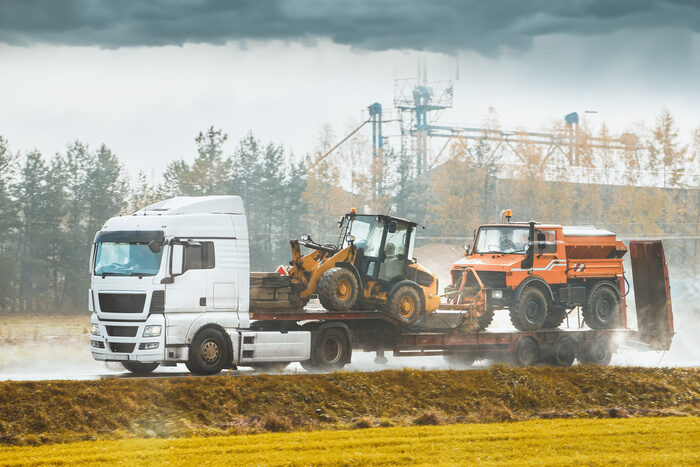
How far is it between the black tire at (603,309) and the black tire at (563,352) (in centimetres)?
123

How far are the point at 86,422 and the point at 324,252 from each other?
8039 mm

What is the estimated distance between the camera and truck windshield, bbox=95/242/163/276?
18094 millimetres

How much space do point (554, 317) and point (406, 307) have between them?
19.1 feet

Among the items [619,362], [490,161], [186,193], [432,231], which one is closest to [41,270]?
[186,193]

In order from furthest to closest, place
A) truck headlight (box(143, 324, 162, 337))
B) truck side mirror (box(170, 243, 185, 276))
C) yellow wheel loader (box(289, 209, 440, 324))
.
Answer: yellow wheel loader (box(289, 209, 440, 324)) → truck side mirror (box(170, 243, 185, 276)) → truck headlight (box(143, 324, 162, 337))

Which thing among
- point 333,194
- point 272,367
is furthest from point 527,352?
point 333,194

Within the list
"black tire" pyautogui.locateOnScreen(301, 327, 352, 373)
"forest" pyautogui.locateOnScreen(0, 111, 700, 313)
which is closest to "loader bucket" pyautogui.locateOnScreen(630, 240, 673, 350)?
"black tire" pyautogui.locateOnScreen(301, 327, 352, 373)

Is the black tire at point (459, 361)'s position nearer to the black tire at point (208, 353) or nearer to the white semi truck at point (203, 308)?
the white semi truck at point (203, 308)

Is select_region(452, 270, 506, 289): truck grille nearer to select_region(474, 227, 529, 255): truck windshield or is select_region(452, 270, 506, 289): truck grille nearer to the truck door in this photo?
select_region(474, 227, 529, 255): truck windshield

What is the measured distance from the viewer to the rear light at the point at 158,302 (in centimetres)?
1795

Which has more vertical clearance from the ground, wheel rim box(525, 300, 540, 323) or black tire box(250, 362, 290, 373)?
wheel rim box(525, 300, 540, 323)

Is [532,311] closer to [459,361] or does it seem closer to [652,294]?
[459,361]

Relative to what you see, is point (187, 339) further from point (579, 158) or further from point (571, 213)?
point (579, 158)

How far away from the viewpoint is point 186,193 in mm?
60469
